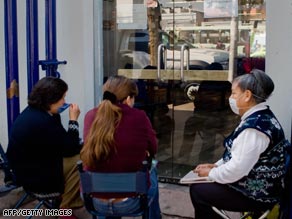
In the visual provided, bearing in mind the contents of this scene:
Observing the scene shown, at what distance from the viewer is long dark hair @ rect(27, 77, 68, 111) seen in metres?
3.26

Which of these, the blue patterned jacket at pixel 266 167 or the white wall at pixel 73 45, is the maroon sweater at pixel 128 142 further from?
the white wall at pixel 73 45

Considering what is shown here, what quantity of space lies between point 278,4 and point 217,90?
1114 millimetres

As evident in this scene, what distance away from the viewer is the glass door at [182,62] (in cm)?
420

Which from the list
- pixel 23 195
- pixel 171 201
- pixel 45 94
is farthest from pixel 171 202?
pixel 45 94

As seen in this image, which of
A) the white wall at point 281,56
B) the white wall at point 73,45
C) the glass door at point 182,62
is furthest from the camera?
the white wall at point 73,45

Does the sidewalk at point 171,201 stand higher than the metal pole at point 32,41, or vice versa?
the metal pole at point 32,41

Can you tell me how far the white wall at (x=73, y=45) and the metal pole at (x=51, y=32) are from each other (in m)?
0.25

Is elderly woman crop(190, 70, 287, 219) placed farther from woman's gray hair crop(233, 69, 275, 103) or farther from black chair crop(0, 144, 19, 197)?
black chair crop(0, 144, 19, 197)

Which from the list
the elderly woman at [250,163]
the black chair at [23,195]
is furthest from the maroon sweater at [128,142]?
the black chair at [23,195]

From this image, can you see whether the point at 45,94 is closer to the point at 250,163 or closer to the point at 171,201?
the point at 171,201

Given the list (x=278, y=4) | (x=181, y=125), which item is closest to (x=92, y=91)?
(x=181, y=125)

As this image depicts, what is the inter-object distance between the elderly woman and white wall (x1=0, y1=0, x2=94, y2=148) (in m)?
1.93

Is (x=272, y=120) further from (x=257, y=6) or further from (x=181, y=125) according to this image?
(x=181, y=125)

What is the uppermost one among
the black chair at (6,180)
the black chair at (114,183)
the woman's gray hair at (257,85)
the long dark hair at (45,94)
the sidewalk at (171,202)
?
the woman's gray hair at (257,85)
